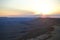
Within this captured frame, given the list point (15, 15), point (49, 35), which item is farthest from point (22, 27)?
point (49, 35)

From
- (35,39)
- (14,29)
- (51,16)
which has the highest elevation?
(51,16)

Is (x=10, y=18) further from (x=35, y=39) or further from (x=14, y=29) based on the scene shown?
(x=35, y=39)

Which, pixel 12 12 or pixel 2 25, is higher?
pixel 12 12

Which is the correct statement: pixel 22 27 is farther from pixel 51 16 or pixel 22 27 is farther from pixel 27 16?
pixel 51 16

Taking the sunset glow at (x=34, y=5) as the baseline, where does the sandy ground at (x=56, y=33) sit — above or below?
below

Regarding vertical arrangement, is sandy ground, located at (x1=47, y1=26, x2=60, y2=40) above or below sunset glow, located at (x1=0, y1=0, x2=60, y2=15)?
below

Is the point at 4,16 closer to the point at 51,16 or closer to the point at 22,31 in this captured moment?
the point at 22,31

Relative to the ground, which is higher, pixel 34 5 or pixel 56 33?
pixel 34 5

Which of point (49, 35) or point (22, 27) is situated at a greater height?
point (22, 27)

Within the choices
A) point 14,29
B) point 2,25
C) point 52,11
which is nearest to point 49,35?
point 52,11
